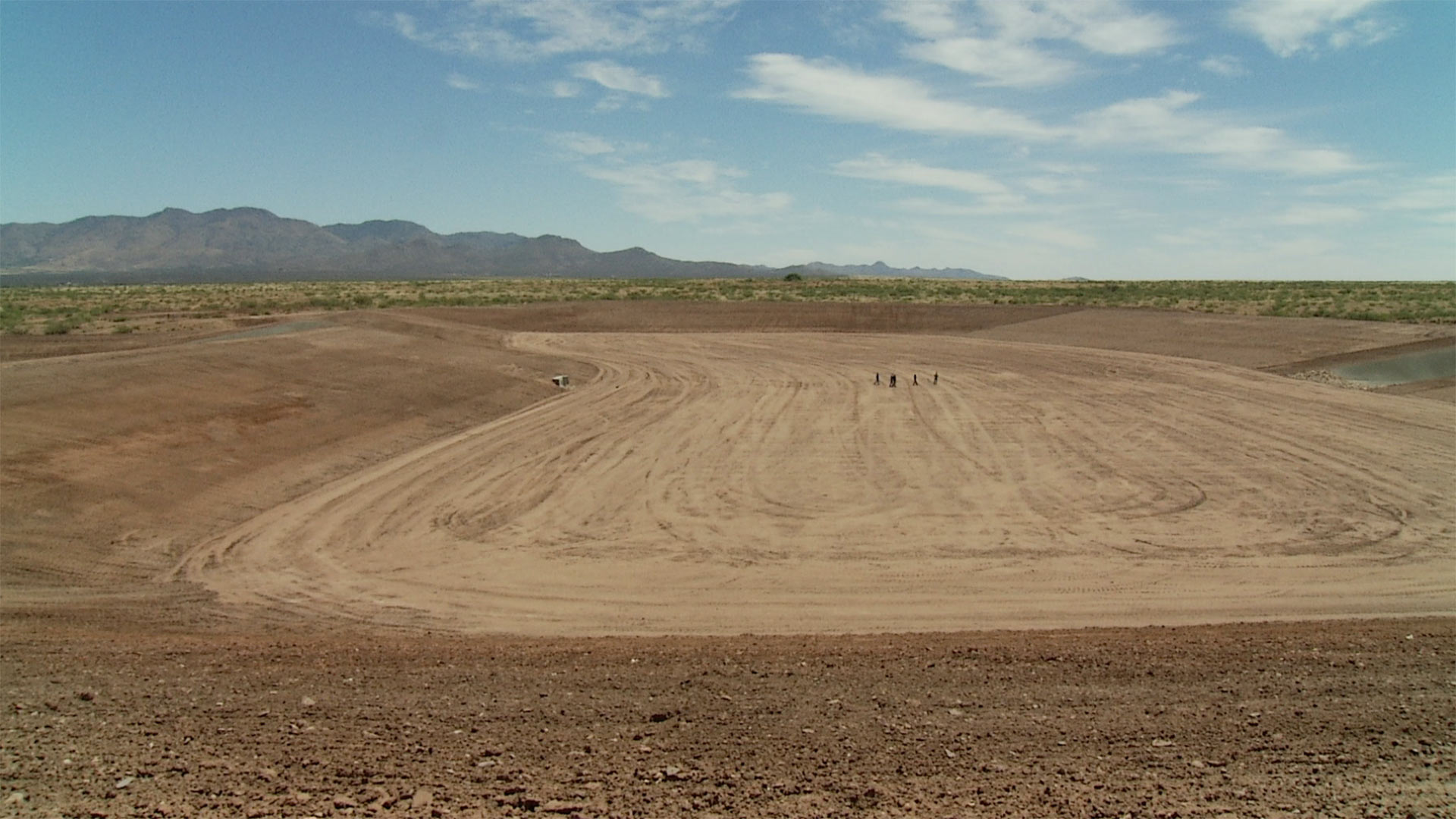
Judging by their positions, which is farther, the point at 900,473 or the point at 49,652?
the point at 900,473

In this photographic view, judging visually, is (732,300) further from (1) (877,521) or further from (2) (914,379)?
(1) (877,521)

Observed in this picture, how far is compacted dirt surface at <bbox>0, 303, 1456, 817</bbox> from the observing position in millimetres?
5848

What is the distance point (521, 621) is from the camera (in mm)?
10992

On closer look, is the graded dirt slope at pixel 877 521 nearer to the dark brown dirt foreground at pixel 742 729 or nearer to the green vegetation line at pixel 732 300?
the dark brown dirt foreground at pixel 742 729

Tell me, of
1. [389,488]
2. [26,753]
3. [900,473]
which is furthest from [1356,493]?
[26,753]

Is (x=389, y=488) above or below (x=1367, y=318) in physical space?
below

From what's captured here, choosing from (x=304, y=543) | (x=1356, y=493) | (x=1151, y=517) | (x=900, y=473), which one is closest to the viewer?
(x=304, y=543)

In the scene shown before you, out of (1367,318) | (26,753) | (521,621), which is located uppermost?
(1367,318)

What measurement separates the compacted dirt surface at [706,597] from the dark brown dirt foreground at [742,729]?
0.04 metres

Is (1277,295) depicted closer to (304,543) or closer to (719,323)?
(719,323)

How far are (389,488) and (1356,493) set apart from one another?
59.8 ft

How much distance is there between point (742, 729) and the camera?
21.3 ft

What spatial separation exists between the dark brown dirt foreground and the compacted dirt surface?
4cm

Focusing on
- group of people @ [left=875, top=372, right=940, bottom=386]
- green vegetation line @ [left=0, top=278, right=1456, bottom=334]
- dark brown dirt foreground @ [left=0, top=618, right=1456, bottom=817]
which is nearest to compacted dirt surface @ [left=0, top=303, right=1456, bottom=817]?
dark brown dirt foreground @ [left=0, top=618, right=1456, bottom=817]
